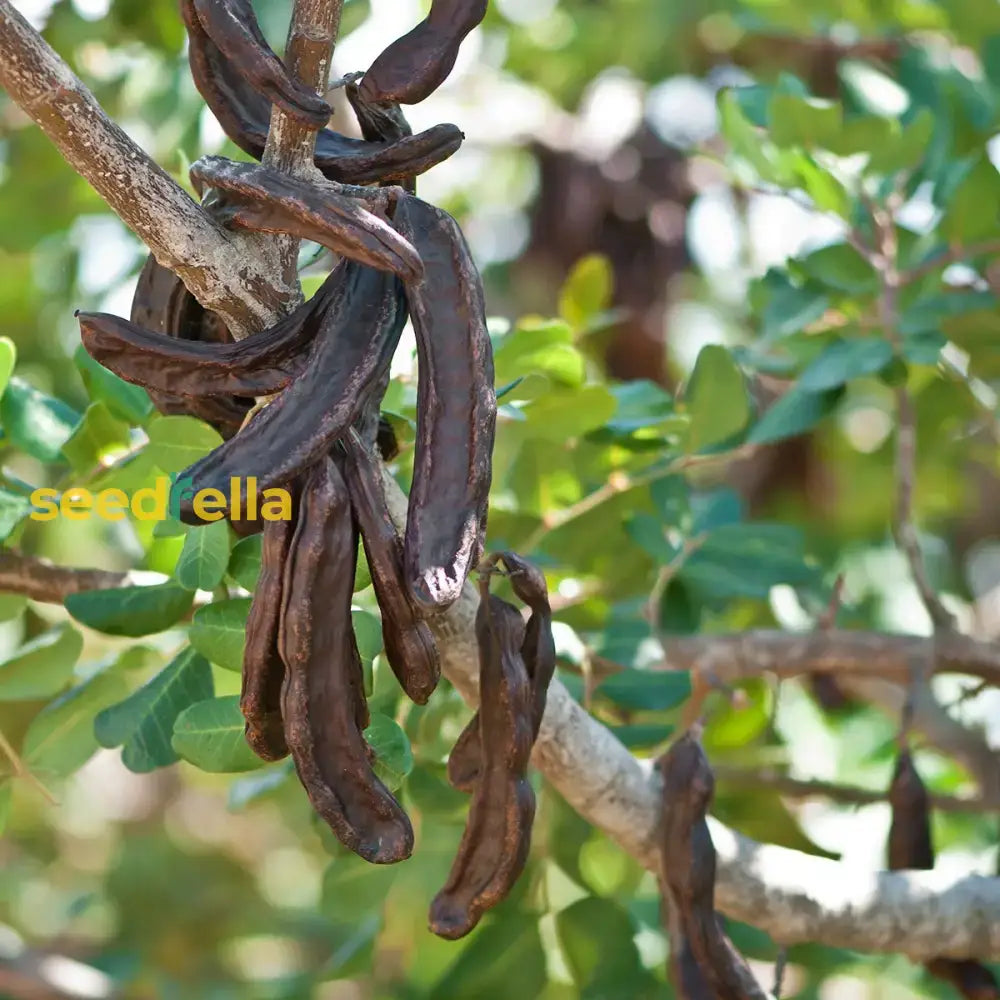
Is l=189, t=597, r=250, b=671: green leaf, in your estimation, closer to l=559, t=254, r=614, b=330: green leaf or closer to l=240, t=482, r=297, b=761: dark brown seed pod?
l=240, t=482, r=297, b=761: dark brown seed pod

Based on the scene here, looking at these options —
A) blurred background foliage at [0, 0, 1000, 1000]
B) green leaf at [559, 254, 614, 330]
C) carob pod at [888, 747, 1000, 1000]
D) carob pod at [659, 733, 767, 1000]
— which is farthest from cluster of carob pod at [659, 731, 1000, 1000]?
green leaf at [559, 254, 614, 330]

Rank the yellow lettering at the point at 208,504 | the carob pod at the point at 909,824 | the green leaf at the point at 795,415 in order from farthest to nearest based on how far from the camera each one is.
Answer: the green leaf at the point at 795,415 < the carob pod at the point at 909,824 < the yellow lettering at the point at 208,504

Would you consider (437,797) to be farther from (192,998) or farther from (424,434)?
(192,998)

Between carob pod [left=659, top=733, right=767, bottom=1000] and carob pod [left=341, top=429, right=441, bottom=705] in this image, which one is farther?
carob pod [left=659, top=733, right=767, bottom=1000]

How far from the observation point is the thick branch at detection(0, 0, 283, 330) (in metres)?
0.74

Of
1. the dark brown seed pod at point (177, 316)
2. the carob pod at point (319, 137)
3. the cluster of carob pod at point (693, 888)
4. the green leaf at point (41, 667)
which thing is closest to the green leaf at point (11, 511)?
the green leaf at point (41, 667)

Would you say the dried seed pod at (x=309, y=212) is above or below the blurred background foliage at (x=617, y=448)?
above

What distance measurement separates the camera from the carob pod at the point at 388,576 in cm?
69

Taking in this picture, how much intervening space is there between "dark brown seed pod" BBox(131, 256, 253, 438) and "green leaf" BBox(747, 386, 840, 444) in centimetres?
68

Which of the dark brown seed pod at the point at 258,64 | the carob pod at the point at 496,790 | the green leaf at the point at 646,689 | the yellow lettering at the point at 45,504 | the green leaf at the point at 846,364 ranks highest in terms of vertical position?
the dark brown seed pod at the point at 258,64

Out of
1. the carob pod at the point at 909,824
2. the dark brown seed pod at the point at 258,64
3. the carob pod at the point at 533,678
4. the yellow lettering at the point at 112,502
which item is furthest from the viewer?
the carob pod at the point at 909,824

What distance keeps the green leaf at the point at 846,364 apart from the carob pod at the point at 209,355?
0.73 metres

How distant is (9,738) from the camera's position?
1.21 m

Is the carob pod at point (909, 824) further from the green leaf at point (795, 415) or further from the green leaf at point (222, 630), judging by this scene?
the green leaf at point (222, 630)
